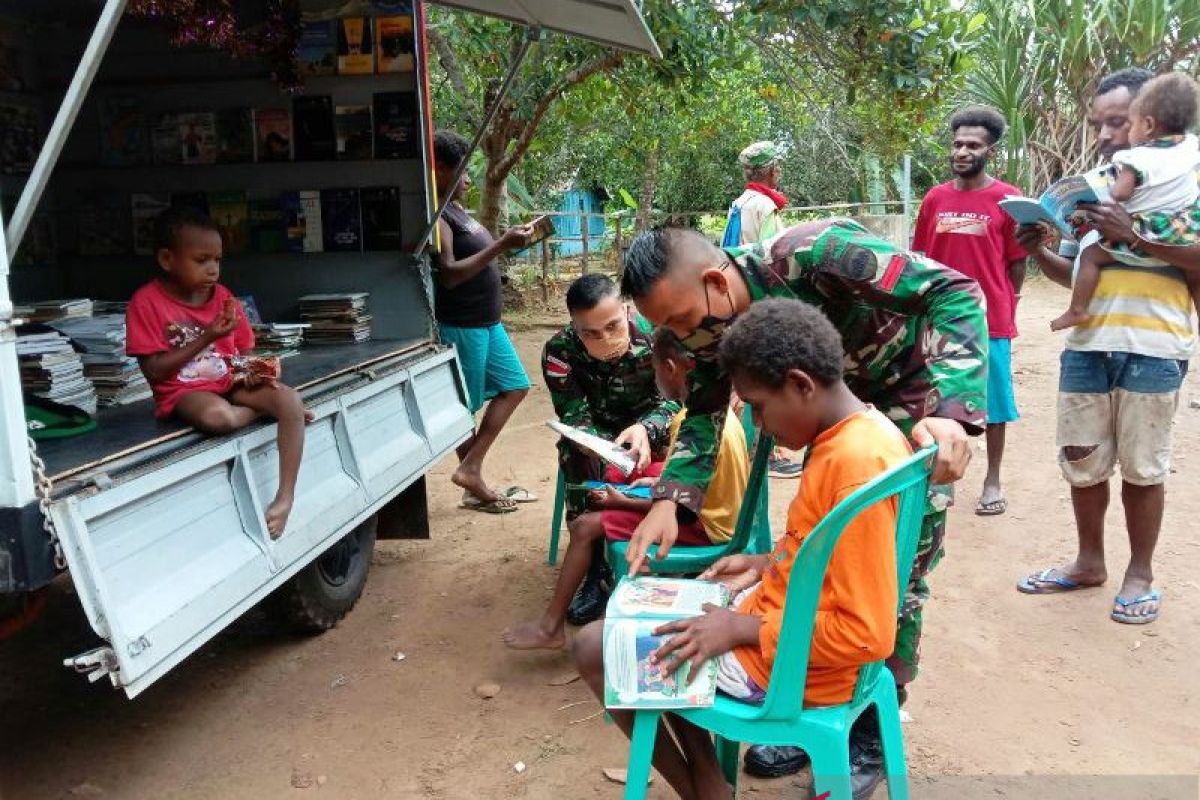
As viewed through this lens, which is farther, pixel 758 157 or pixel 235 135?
pixel 758 157

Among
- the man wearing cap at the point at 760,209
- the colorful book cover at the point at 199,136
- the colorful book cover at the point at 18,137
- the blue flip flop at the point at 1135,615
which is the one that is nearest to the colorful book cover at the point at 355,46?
the colorful book cover at the point at 199,136

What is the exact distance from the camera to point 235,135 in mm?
4547

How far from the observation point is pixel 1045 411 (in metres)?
6.29

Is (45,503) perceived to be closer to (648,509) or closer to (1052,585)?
(648,509)

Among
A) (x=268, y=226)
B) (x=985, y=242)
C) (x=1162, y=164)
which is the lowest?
(x=985, y=242)

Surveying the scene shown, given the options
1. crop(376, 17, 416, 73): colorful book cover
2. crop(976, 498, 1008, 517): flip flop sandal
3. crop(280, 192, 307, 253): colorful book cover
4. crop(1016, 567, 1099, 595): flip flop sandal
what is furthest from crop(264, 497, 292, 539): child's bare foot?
crop(976, 498, 1008, 517): flip flop sandal

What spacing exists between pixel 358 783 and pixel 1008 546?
9.64ft

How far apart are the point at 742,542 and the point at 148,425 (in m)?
1.86

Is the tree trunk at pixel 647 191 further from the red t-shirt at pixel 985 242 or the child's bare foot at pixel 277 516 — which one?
the child's bare foot at pixel 277 516

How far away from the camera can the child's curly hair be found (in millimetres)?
3059

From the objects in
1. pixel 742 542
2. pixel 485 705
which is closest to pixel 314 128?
pixel 485 705

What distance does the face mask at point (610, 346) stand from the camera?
3225 mm

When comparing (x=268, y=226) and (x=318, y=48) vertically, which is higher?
(x=318, y=48)

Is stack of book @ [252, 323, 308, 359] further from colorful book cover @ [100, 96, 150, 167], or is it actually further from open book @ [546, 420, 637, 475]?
open book @ [546, 420, 637, 475]
